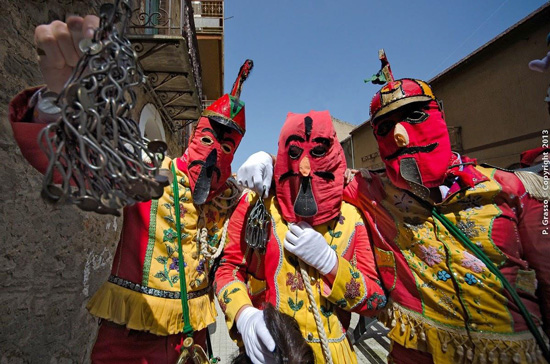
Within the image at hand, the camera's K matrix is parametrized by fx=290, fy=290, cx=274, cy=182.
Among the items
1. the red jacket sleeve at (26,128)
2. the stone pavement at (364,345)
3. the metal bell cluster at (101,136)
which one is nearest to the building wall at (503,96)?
the stone pavement at (364,345)

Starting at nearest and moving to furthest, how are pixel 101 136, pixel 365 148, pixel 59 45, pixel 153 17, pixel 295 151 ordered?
pixel 101 136 < pixel 59 45 < pixel 295 151 < pixel 153 17 < pixel 365 148

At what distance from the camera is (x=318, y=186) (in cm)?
163

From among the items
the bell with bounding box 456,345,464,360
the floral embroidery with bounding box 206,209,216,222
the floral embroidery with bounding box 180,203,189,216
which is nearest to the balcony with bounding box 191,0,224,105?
the floral embroidery with bounding box 206,209,216,222

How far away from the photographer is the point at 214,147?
1.78 meters

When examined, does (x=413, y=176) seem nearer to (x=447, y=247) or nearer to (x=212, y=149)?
(x=447, y=247)

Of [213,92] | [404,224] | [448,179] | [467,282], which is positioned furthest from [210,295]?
[213,92]

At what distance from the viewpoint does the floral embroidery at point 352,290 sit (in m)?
1.47

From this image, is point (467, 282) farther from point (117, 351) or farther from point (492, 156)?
point (492, 156)

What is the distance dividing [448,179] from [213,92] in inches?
507

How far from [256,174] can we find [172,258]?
681 mm

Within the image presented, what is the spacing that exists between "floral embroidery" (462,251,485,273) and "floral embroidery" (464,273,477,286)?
3cm

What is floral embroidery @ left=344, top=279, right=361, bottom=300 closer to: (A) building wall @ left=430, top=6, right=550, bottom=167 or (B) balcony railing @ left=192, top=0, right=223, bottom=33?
(A) building wall @ left=430, top=6, right=550, bottom=167

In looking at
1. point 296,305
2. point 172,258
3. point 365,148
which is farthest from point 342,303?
point 365,148

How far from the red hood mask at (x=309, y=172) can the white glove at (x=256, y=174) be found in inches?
2.8
